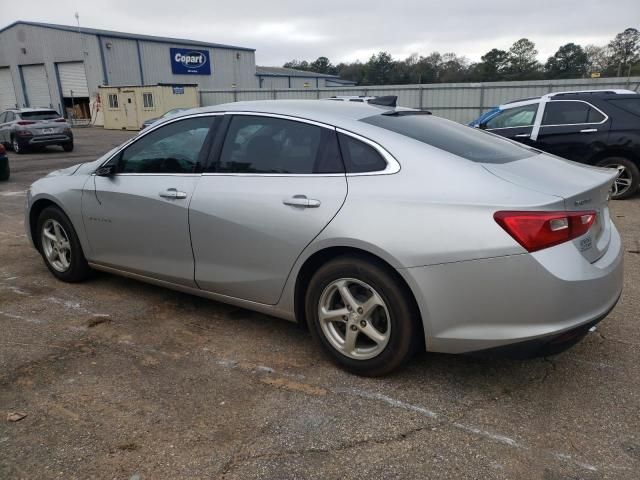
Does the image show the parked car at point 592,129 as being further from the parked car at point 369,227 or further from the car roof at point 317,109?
the car roof at point 317,109

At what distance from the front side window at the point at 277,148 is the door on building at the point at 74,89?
121ft

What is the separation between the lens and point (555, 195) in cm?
256

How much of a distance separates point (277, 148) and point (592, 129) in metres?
6.63

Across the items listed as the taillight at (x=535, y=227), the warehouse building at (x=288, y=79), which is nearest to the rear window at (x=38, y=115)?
the taillight at (x=535, y=227)

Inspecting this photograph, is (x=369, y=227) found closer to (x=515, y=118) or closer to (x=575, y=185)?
(x=575, y=185)

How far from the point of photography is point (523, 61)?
299 ft

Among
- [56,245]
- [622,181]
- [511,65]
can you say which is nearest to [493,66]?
[511,65]

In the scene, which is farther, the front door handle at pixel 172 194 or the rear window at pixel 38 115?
the rear window at pixel 38 115

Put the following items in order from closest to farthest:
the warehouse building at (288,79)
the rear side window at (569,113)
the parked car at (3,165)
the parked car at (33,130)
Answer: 1. the rear side window at (569,113)
2. the parked car at (3,165)
3. the parked car at (33,130)
4. the warehouse building at (288,79)

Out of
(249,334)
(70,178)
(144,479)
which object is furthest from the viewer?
(70,178)

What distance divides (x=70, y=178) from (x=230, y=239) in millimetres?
1979

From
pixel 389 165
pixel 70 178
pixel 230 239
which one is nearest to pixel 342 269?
pixel 389 165

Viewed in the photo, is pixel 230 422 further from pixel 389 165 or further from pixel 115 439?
pixel 389 165

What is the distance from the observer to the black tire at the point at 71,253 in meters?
4.49
